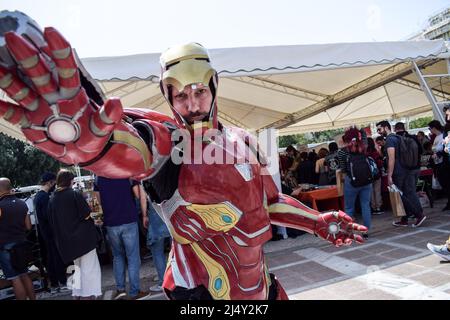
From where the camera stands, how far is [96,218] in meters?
4.91

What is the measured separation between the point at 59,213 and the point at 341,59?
4.08 m

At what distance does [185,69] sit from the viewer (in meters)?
1.11

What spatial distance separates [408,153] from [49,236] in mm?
5051

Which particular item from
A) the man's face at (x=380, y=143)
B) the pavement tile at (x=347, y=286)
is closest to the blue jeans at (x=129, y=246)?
the pavement tile at (x=347, y=286)

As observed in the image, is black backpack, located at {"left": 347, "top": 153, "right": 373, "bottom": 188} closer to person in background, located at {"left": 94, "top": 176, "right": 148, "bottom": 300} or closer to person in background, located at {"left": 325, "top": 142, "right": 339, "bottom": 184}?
person in background, located at {"left": 325, "top": 142, "right": 339, "bottom": 184}

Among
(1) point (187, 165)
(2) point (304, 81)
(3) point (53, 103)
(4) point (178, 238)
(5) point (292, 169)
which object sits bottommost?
(4) point (178, 238)

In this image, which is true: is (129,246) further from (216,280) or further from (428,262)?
(428,262)

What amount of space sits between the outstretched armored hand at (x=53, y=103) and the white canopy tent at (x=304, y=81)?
3369 mm

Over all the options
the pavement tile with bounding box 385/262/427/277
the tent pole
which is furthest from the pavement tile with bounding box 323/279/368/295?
the tent pole

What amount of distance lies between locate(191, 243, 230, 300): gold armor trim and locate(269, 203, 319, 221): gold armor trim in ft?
1.35

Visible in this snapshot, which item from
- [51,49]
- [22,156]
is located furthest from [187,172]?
[22,156]

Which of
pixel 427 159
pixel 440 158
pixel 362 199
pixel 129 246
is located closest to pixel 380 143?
pixel 427 159

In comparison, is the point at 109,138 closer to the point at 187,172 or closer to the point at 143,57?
the point at 187,172

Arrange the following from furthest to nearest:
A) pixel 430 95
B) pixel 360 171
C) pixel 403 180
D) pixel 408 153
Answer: pixel 430 95 → pixel 403 180 → pixel 408 153 → pixel 360 171
